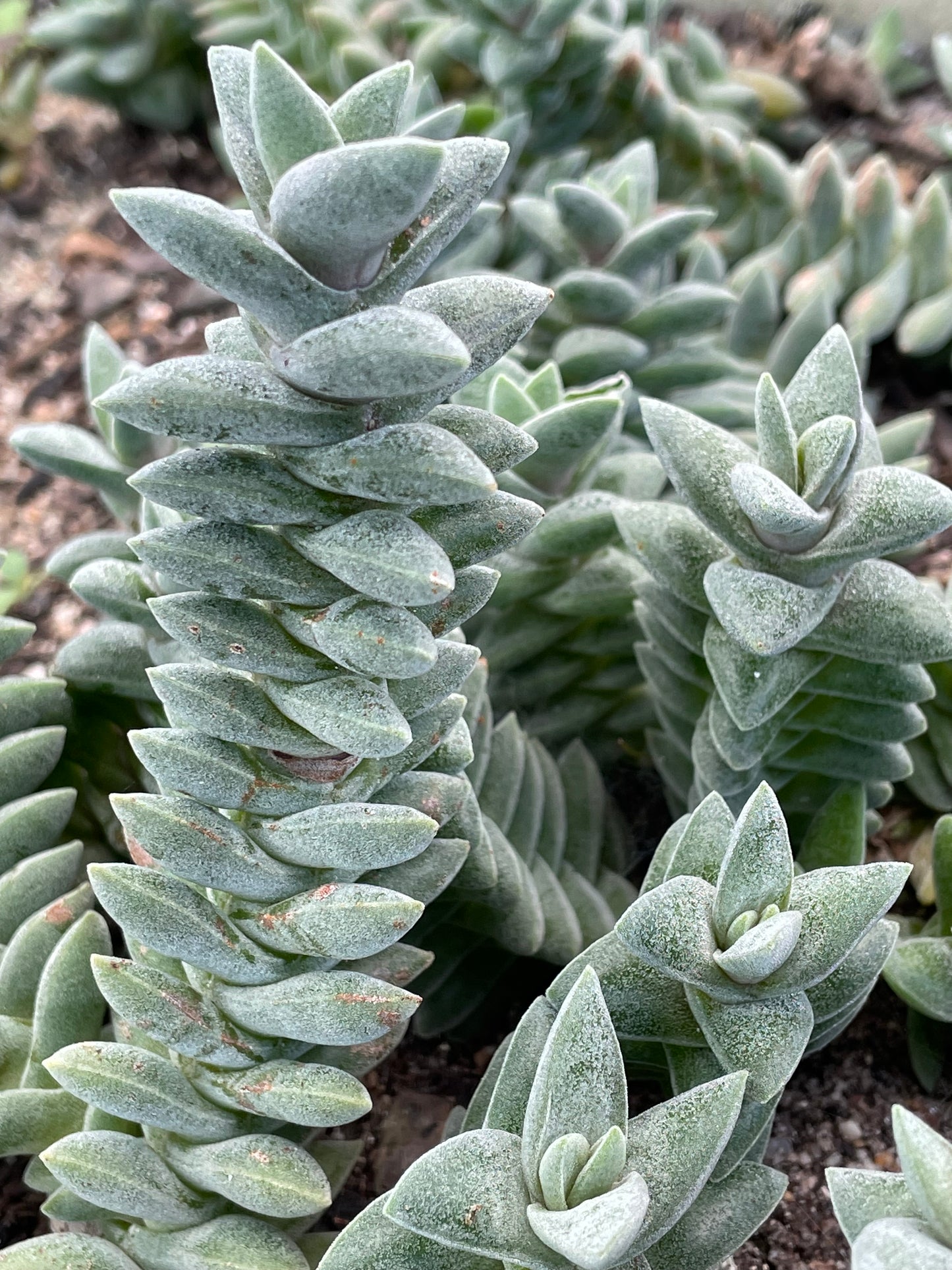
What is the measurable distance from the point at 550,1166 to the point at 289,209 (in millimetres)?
450

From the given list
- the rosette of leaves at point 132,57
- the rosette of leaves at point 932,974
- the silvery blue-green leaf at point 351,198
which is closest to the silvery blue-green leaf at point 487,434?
the silvery blue-green leaf at point 351,198

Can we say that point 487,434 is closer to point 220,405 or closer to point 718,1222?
point 220,405

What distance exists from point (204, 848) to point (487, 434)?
0.27 metres

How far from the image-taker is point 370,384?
0.55 m

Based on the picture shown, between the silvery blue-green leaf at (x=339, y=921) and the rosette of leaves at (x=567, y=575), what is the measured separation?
0.37 m

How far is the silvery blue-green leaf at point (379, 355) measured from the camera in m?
0.53

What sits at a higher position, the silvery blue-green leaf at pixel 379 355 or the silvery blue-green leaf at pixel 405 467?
the silvery blue-green leaf at pixel 379 355

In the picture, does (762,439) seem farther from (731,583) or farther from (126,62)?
(126,62)

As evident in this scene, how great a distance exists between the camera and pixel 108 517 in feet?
4.92

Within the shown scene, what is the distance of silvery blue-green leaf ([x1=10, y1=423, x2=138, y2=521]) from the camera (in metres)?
Result: 0.99

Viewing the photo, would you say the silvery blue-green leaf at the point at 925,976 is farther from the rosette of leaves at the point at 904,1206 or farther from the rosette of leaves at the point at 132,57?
the rosette of leaves at the point at 132,57

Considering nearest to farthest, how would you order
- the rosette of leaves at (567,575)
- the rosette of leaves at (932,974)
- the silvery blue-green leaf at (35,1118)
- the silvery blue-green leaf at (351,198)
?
the silvery blue-green leaf at (351,198), the silvery blue-green leaf at (35,1118), the rosette of leaves at (932,974), the rosette of leaves at (567,575)

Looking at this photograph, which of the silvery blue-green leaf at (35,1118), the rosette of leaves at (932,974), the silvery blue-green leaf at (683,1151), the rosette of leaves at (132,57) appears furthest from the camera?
the rosette of leaves at (132,57)

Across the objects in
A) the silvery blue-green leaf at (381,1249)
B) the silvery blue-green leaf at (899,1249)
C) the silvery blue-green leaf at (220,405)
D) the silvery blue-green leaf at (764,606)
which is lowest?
the silvery blue-green leaf at (381,1249)
